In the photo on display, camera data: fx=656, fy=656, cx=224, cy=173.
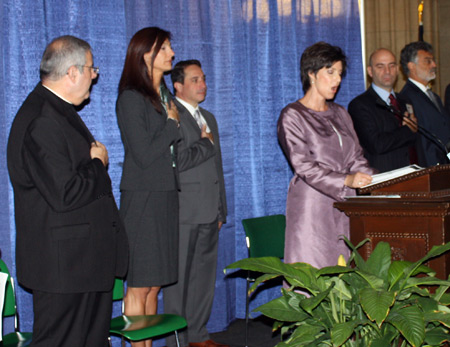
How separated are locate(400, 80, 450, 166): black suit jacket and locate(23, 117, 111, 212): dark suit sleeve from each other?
10.00 feet

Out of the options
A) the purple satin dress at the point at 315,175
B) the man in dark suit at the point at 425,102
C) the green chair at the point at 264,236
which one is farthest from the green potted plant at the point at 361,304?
the man in dark suit at the point at 425,102

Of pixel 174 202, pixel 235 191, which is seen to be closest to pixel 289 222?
pixel 174 202

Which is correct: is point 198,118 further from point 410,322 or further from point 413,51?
point 410,322

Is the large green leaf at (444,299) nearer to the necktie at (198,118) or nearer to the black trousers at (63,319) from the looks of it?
the black trousers at (63,319)

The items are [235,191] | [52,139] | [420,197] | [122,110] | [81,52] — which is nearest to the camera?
[52,139]

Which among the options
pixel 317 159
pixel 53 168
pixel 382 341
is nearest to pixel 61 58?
pixel 53 168

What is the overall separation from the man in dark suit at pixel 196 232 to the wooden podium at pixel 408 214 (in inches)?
46.5

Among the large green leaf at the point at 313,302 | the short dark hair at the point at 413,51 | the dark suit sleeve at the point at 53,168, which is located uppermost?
the short dark hair at the point at 413,51

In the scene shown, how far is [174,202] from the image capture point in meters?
3.87

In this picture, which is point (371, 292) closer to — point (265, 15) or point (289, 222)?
point (289, 222)

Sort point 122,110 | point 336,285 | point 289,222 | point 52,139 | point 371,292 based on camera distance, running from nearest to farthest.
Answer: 1. point 371,292
2. point 336,285
3. point 52,139
4. point 122,110
5. point 289,222

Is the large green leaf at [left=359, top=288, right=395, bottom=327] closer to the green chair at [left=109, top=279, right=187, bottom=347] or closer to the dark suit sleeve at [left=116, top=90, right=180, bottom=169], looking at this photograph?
the green chair at [left=109, top=279, right=187, bottom=347]

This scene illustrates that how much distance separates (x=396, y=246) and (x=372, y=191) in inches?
12.0

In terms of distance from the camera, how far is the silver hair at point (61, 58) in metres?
2.96
